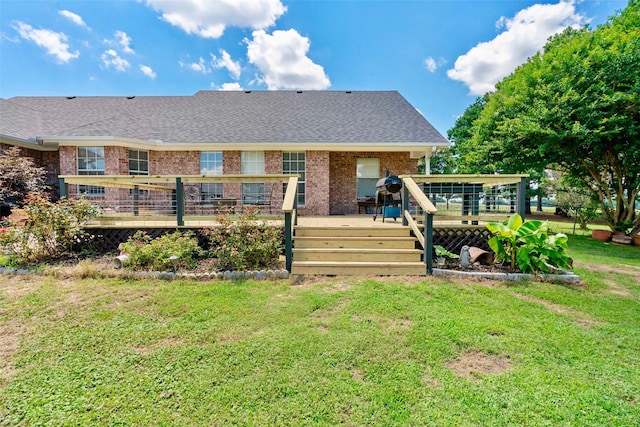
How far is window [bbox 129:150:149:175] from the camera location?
9523 mm

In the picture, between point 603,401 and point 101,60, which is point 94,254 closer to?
point 603,401

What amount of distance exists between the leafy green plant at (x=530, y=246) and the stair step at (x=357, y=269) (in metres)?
1.57

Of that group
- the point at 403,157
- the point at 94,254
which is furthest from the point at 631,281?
the point at 94,254

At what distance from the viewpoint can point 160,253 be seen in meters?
4.56

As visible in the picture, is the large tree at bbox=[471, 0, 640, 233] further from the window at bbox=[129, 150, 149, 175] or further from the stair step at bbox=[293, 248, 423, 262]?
the window at bbox=[129, 150, 149, 175]

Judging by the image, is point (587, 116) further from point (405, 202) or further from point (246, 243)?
point (246, 243)

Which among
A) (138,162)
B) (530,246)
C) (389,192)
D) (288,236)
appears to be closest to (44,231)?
(288,236)

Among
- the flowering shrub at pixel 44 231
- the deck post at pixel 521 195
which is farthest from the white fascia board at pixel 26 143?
the deck post at pixel 521 195

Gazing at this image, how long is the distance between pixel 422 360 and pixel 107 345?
293 centimetres

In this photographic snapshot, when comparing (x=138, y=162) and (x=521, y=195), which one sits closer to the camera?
(x=521, y=195)

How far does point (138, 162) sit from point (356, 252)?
8970 millimetres

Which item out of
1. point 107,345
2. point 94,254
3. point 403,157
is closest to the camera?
point 107,345

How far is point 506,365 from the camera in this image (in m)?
2.35

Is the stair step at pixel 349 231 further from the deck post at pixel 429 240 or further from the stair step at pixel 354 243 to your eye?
the deck post at pixel 429 240
